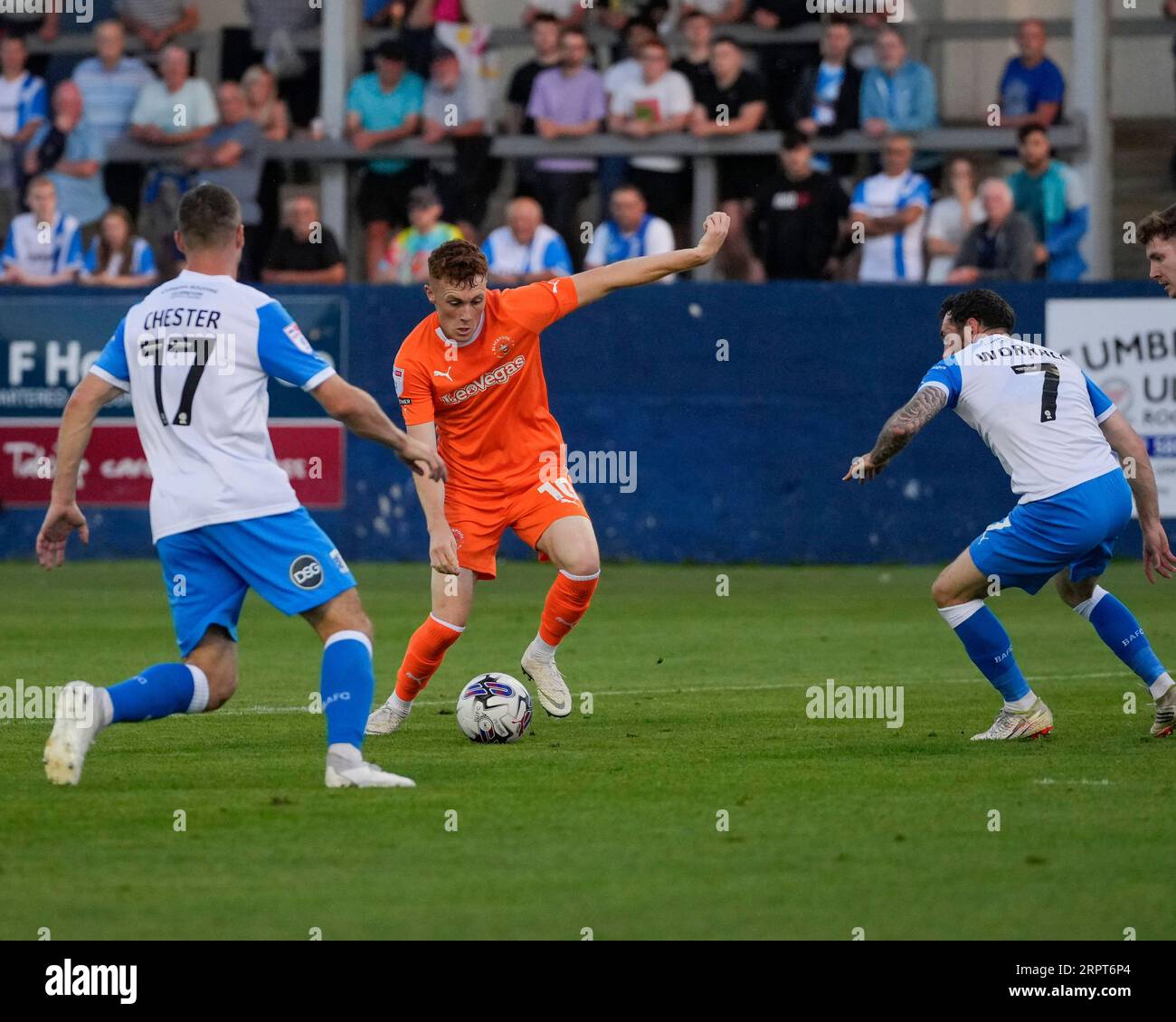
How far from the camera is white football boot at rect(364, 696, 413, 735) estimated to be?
29.5ft

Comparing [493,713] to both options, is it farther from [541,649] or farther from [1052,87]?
[1052,87]

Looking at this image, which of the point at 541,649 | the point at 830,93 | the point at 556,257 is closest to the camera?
the point at 541,649

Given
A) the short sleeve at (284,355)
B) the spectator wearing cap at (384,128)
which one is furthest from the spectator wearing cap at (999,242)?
the short sleeve at (284,355)

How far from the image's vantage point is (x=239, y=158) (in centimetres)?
1878

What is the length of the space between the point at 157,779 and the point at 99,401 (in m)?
1.50

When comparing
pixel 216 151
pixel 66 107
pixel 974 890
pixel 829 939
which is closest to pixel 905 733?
pixel 974 890

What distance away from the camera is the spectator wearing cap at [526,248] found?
57.6ft

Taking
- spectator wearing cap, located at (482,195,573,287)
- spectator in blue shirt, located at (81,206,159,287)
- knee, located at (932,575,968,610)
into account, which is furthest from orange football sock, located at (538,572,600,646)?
spectator in blue shirt, located at (81,206,159,287)

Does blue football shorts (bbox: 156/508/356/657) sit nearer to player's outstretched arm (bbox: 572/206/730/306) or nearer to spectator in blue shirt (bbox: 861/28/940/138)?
player's outstretched arm (bbox: 572/206/730/306)

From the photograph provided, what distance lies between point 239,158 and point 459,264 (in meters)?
10.9

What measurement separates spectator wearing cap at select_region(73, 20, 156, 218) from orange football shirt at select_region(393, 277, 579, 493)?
11248 millimetres

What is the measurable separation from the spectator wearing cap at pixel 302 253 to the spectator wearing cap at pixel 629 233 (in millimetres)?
2455

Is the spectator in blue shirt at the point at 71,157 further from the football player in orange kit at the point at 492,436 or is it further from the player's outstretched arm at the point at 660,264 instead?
the player's outstretched arm at the point at 660,264

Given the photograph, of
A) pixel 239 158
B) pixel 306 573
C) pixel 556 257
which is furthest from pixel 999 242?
pixel 306 573
